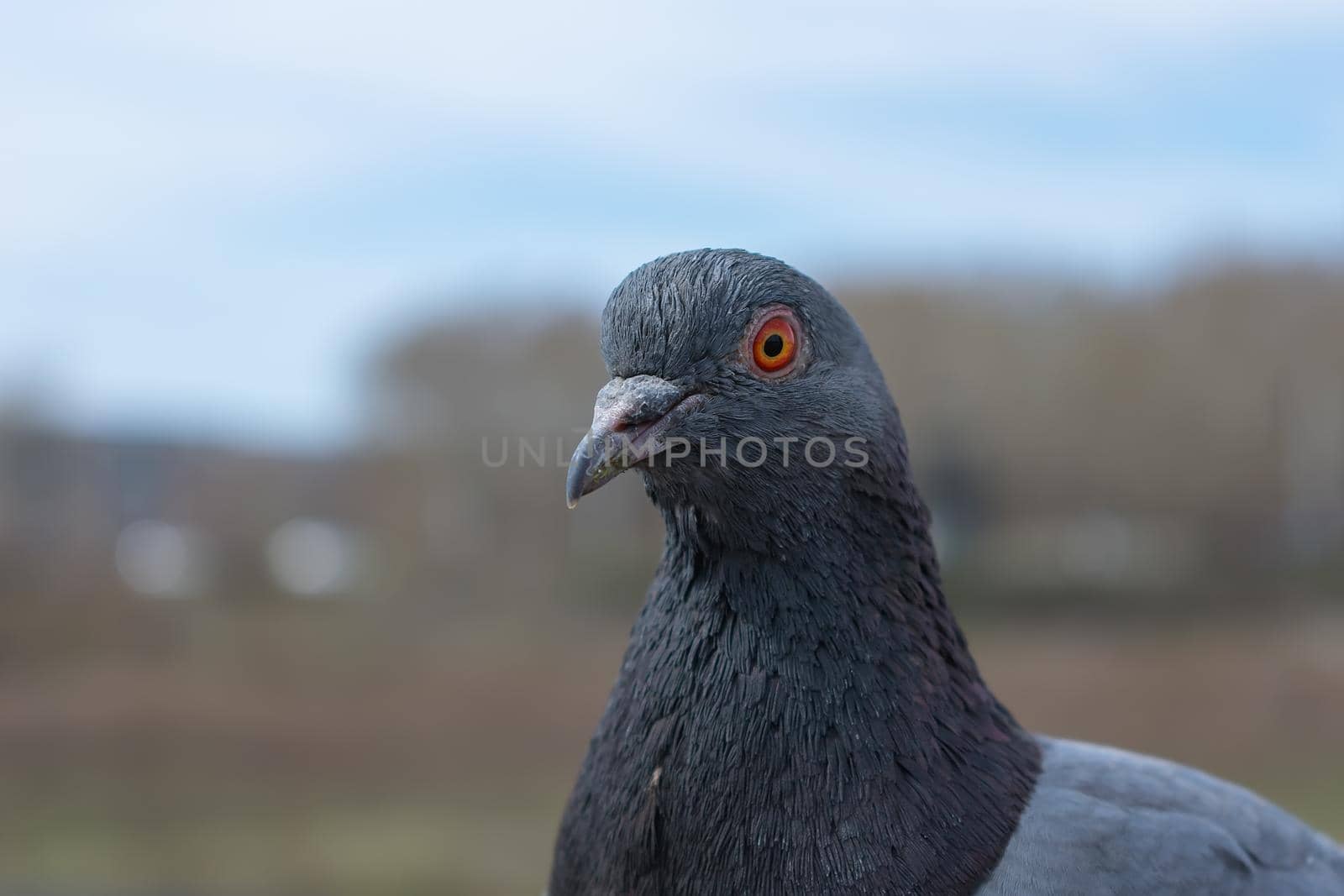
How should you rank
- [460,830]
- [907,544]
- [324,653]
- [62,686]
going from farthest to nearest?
[324,653], [62,686], [460,830], [907,544]

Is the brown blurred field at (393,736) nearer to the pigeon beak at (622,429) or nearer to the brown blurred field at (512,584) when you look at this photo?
the brown blurred field at (512,584)

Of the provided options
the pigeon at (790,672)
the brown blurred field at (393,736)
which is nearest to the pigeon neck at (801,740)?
the pigeon at (790,672)

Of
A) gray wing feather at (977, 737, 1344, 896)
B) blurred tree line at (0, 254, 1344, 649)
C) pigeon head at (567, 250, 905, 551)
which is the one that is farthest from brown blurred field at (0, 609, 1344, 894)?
pigeon head at (567, 250, 905, 551)

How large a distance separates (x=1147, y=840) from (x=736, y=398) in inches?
71.9

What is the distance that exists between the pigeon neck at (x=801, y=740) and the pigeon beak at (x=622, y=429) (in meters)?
0.37

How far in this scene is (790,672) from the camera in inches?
124

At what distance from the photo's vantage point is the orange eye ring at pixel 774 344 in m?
3.12

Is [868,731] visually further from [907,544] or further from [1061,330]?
[1061,330]

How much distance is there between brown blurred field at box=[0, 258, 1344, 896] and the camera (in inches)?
709

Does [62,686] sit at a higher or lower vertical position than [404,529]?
lower

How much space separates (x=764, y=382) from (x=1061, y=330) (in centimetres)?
2374

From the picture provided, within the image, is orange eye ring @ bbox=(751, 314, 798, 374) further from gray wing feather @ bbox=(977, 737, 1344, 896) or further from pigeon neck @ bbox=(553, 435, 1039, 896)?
gray wing feather @ bbox=(977, 737, 1344, 896)

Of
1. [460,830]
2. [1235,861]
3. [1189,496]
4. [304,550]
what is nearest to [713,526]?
[1235,861]

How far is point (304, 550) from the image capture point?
23.9 meters
